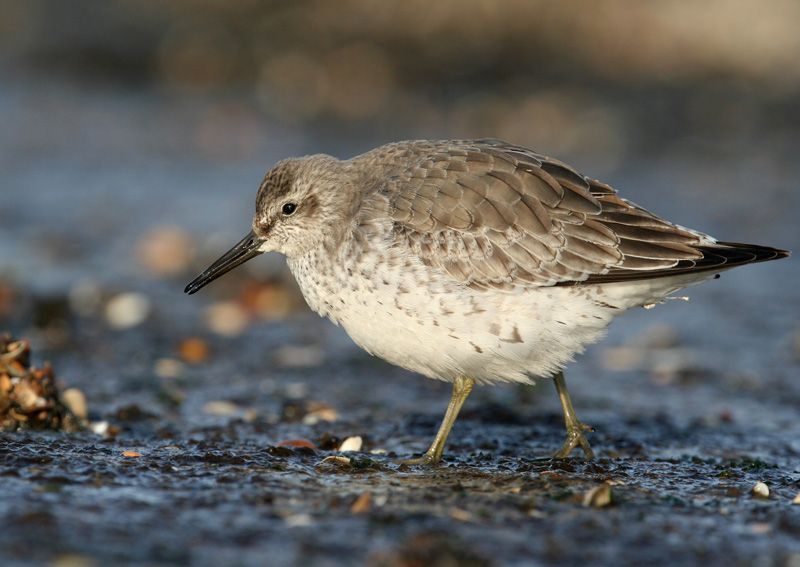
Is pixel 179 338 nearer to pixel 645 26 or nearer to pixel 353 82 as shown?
pixel 353 82

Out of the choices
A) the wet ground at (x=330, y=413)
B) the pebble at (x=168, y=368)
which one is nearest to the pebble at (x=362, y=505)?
the wet ground at (x=330, y=413)

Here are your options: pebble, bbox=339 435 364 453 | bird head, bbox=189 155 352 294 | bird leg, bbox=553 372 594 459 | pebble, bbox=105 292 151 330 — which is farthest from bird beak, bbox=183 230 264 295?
pebble, bbox=105 292 151 330

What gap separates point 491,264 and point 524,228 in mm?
335

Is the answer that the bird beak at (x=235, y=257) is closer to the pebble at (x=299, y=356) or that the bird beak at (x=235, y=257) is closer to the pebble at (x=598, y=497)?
the pebble at (x=299, y=356)

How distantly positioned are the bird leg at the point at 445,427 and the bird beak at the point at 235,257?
5.67 feet

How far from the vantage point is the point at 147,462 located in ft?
20.0

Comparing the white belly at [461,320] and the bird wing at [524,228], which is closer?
the white belly at [461,320]

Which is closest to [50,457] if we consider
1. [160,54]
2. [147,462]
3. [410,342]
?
[147,462]

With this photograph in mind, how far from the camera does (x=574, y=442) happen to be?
279 inches

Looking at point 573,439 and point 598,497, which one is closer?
point 598,497

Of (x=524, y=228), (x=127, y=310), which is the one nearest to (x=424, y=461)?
(x=524, y=228)

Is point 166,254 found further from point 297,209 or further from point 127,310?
point 297,209

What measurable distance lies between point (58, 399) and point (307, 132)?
10.9 meters

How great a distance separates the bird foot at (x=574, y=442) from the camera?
23.1 ft
